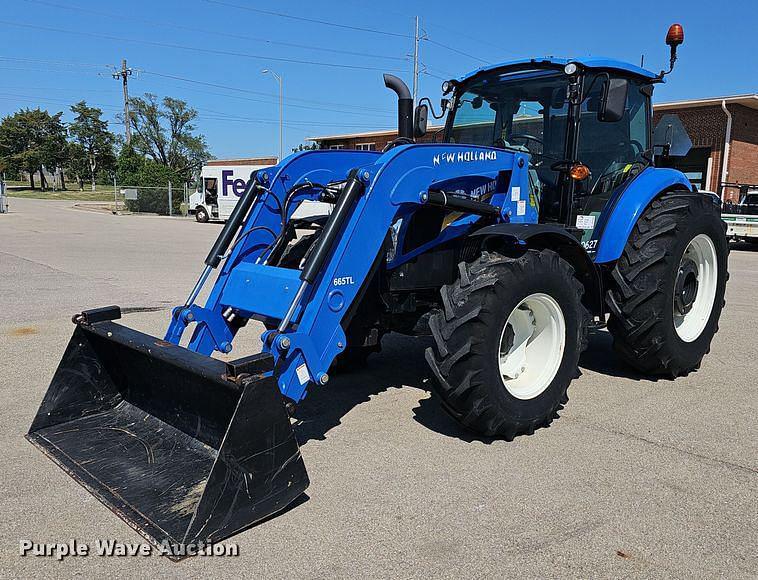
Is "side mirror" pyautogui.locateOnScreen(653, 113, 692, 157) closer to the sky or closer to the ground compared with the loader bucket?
closer to the sky

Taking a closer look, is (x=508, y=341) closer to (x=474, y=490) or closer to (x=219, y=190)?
(x=474, y=490)

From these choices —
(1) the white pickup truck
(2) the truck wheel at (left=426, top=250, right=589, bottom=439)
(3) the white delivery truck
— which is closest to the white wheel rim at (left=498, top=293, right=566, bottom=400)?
(2) the truck wheel at (left=426, top=250, right=589, bottom=439)

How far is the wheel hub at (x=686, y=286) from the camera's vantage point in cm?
570

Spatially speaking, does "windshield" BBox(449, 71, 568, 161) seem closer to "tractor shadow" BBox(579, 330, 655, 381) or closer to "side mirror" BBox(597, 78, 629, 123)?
"side mirror" BBox(597, 78, 629, 123)

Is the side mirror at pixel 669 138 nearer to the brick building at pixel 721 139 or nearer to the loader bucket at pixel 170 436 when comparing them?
the loader bucket at pixel 170 436

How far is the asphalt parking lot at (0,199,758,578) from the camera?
2893mm

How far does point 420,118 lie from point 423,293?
1652mm

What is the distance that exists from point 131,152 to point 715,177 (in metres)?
38.1

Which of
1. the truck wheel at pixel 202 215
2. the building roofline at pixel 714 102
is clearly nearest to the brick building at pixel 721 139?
the building roofline at pixel 714 102

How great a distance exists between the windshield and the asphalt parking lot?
6.85 ft

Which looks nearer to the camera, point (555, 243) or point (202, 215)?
point (555, 243)

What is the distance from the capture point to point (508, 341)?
14.7 ft

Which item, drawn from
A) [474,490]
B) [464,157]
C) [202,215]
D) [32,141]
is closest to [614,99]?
[464,157]

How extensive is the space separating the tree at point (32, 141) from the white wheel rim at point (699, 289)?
65.5 meters
